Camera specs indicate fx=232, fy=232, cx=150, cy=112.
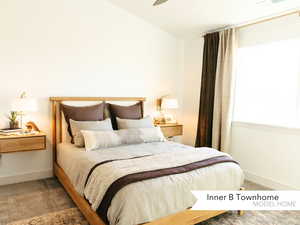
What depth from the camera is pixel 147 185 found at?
1884 millimetres

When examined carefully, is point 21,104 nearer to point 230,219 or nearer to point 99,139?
point 99,139

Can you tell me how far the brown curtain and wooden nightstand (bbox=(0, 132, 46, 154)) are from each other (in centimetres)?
259

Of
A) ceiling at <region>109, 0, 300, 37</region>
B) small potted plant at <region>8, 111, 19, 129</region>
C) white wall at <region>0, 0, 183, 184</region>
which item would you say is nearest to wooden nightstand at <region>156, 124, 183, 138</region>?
white wall at <region>0, 0, 183, 184</region>

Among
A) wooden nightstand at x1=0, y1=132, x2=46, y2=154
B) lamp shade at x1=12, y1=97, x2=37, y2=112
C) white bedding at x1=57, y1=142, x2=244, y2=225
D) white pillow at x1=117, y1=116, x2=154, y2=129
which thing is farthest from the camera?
white pillow at x1=117, y1=116, x2=154, y2=129

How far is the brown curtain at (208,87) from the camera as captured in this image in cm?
395

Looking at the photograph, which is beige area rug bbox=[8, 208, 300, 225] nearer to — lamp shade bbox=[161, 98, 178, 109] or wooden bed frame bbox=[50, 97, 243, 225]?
wooden bed frame bbox=[50, 97, 243, 225]

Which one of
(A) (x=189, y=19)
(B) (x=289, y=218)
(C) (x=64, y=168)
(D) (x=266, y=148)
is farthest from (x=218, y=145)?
(C) (x=64, y=168)

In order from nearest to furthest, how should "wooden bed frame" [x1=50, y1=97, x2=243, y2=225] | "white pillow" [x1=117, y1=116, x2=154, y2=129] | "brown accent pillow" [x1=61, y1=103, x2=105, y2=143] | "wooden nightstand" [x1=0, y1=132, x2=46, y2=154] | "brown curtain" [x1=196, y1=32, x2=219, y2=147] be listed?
1. "wooden bed frame" [x1=50, y1=97, x2=243, y2=225]
2. "wooden nightstand" [x1=0, y1=132, x2=46, y2=154]
3. "brown accent pillow" [x1=61, y1=103, x2=105, y2=143]
4. "white pillow" [x1=117, y1=116, x2=154, y2=129]
5. "brown curtain" [x1=196, y1=32, x2=219, y2=147]

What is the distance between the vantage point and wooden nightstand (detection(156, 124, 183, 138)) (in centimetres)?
422

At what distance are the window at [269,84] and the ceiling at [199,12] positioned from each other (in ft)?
1.58

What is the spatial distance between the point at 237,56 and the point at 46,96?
2992mm

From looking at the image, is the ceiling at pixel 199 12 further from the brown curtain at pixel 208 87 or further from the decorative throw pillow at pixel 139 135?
the decorative throw pillow at pixel 139 135

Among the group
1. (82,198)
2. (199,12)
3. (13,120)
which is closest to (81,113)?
(13,120)

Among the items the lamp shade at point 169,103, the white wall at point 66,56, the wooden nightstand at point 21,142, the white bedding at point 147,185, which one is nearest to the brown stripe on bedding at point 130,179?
the white bedding at point 147,185
